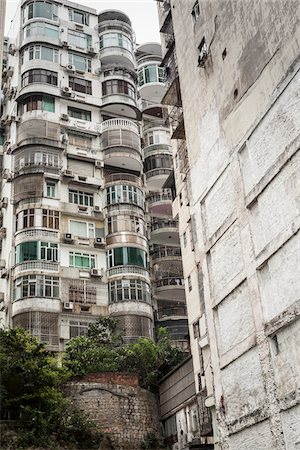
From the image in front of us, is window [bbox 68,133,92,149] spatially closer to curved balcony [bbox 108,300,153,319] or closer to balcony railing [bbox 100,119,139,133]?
balcony railing [bbox 100,119,139,133]

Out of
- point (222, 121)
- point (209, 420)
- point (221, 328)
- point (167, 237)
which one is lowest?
point (209, 420)

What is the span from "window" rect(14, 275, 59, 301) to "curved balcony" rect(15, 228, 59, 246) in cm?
205

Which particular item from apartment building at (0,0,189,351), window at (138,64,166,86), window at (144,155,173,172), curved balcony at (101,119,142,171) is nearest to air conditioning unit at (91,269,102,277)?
apartment building at (0,0,189,351)

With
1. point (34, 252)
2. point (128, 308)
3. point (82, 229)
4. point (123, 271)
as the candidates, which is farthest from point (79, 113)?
point (128, 308)

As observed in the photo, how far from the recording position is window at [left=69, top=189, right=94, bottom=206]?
104 feet

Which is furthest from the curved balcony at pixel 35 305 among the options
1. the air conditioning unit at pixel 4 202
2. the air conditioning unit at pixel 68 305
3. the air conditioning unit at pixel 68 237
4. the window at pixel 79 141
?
the window at pixel 79 141

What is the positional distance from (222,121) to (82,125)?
18.3 metres

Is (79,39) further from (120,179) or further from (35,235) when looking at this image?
(35,235)

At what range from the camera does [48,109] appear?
109 ft

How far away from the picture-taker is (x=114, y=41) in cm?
3731

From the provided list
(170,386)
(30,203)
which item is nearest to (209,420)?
(170,386)

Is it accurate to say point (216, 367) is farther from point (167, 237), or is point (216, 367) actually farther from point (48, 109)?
point (48, 109)

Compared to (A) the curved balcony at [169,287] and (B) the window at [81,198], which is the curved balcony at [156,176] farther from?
(A) the curved balcony at [169,287]

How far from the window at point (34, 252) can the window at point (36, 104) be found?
8706 mm
